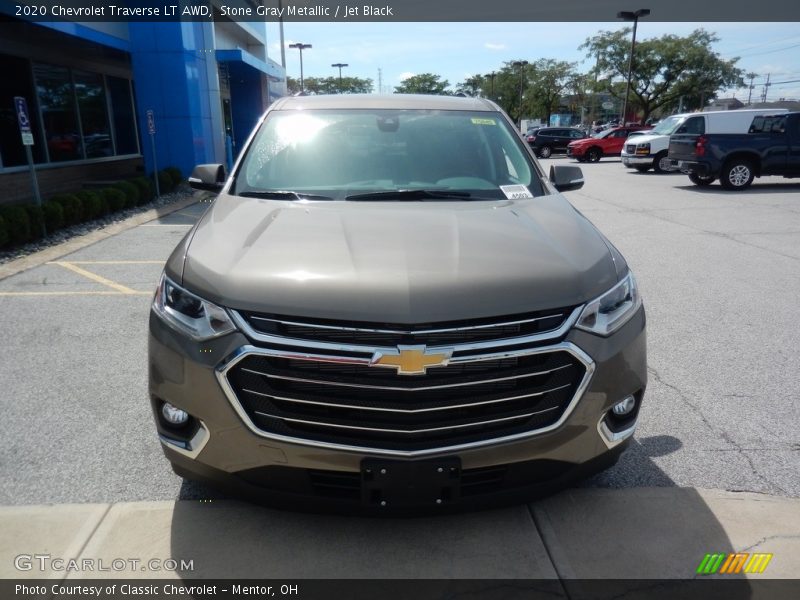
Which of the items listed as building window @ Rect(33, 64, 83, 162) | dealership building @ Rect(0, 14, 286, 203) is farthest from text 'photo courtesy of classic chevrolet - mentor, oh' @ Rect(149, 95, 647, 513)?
building window @ Rect(33, 64, 83, 162)

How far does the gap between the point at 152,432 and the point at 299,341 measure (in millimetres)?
1815

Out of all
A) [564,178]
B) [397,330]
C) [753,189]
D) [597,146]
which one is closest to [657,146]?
[753,189]

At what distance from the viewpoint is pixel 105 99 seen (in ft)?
58.4

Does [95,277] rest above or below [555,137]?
below

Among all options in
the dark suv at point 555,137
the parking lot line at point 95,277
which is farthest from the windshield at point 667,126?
the parking lot line at point 95,277

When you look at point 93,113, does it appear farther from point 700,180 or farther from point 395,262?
point 395,262

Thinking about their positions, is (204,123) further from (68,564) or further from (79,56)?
(68,564)

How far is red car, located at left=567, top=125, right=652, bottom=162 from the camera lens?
94.8 feet

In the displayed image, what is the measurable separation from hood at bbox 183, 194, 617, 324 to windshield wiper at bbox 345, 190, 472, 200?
0.56ft

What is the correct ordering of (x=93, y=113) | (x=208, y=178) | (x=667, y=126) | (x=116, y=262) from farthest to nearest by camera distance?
1. (x=667, y=126)
2. (x=93, y=113)
3. (x=116, y=262)
4. (x=208, y=178)

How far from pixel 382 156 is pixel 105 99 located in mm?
17350

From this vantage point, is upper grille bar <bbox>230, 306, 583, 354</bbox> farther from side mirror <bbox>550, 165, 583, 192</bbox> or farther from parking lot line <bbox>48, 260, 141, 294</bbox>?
parking lot line <bbox>48, 260, 141, 294</bbox>

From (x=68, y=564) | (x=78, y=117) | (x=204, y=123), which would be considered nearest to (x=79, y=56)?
(x=78, y=117)

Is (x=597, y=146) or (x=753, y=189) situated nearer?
(x=753, y=189)
